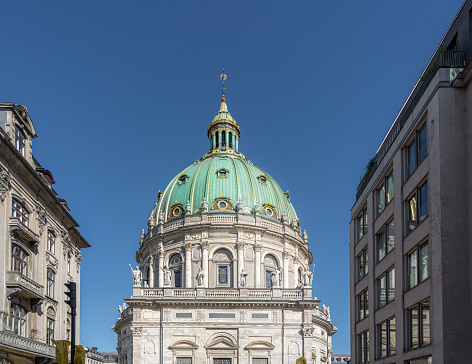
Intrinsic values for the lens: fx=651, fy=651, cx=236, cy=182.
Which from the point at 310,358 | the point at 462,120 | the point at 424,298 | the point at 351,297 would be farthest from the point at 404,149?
the point at 310,358

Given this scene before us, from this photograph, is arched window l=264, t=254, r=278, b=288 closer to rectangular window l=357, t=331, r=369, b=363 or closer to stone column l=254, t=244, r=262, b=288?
stone column l=254, t=244, r=262, b=288

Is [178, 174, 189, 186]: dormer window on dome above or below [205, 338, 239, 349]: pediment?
above

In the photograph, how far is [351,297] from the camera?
141 feet

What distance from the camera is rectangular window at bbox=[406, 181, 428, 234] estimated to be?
2702cm

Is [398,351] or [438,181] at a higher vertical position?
[438,181]

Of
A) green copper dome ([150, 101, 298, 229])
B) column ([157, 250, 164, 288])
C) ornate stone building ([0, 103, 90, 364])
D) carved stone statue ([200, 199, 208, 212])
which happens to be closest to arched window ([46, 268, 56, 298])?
ornate stone building ([0, 103, 90, 364])

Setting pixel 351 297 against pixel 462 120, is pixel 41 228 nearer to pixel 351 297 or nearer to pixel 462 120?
pixel 351 297

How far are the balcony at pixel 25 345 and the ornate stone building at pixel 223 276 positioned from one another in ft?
108

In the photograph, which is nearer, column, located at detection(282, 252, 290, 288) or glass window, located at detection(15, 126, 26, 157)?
glass window, located at detection(15, 126, 26, 157)

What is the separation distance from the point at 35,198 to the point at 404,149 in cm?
2196

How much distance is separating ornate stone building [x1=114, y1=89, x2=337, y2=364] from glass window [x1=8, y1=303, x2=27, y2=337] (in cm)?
3458

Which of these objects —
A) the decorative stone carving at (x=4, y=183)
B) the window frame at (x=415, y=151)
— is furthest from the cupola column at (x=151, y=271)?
the window frame at (x=415, y=151)

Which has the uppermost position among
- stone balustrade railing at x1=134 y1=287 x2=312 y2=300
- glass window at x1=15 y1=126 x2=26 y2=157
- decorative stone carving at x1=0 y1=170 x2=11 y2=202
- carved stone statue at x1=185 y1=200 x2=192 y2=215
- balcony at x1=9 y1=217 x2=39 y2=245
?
carved stone statue at x1=185 y1=200 x2=192 y2=215

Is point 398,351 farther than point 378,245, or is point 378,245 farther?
point 378,245
